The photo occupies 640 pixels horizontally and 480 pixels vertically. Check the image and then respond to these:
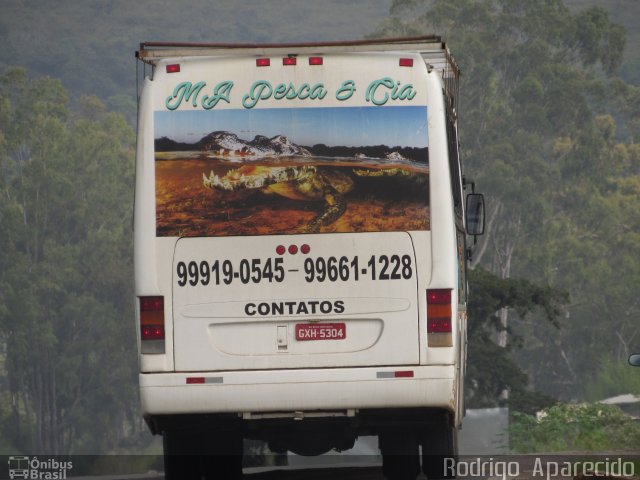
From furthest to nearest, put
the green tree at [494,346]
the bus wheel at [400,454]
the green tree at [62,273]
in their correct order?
1. the green tree at [62,273]
2. the green tree at [494,346]
3. the bus wheel at [400,454]

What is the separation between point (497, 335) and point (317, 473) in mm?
78328

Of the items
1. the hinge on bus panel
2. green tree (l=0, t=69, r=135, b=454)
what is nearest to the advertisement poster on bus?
the hinge on bus panel

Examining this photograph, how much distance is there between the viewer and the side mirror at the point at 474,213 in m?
13.4

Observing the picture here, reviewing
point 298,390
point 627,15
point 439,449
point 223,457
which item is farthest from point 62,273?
point 627,15

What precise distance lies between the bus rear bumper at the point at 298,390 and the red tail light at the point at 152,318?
0.88 ft

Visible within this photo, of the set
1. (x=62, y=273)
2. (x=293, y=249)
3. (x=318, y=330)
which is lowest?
(x=318, y=330)

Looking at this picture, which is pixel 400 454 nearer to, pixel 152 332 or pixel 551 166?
pixel 152 332

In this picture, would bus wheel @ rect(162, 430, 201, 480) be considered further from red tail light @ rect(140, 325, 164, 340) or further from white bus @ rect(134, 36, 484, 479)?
red tail light @ rect(140, 325, 164, 340)

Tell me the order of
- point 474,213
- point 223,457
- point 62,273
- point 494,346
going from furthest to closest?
1. point 62,273
2. point 494,346
3. point 474,213
4. point 223,457

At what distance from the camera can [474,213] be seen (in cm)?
1349

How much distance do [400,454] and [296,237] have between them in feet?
9.19

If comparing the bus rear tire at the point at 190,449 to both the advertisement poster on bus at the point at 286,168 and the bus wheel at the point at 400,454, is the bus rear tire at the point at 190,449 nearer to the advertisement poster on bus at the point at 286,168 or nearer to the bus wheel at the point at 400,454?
the bus wheel at the point at 400,454

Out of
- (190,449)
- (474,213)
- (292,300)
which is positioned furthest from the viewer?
(474,213)

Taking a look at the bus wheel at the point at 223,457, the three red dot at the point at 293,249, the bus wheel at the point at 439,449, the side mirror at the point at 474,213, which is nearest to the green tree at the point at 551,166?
the side mirror at the point at 474,213
